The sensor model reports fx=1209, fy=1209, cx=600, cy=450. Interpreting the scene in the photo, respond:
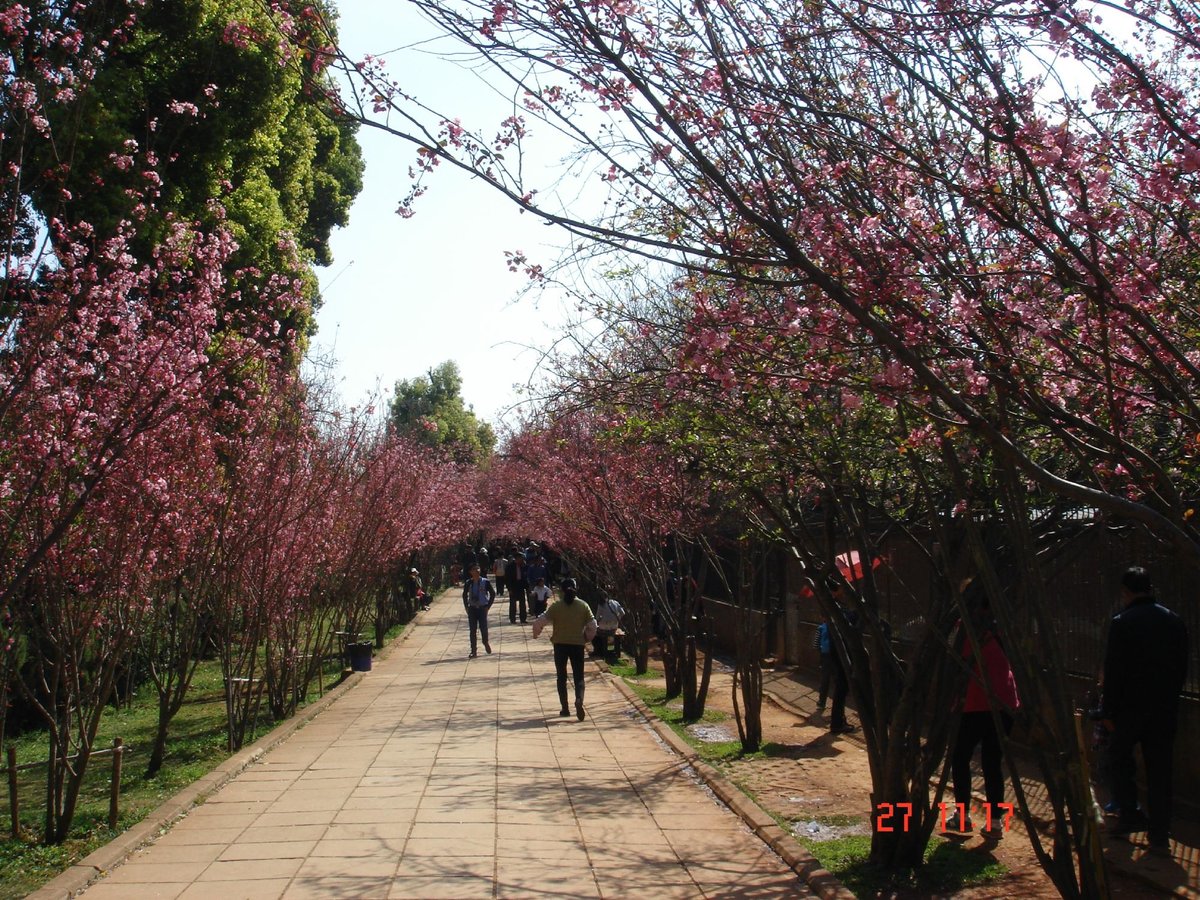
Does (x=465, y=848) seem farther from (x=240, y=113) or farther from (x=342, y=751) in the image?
(x=240, y=113)

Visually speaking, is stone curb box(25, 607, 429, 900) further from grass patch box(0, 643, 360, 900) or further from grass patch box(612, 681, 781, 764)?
grass patch box(612, 681, 781, 764)

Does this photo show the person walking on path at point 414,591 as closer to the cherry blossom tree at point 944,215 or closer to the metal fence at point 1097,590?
the metal fence at point 1097,590

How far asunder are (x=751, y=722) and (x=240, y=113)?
32.9ft

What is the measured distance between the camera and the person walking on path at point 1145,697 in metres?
7.11

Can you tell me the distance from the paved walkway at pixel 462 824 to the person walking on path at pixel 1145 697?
2185mm

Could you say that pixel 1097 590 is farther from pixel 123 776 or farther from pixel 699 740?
pixel 123 776

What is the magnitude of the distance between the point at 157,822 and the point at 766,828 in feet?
13.3

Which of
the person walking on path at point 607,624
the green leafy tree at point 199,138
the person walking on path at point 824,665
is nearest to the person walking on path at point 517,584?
the person walking on path at point 607,624

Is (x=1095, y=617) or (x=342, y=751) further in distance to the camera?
(x=342, y=751)

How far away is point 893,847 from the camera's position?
22.5 feet

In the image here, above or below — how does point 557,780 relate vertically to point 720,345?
below

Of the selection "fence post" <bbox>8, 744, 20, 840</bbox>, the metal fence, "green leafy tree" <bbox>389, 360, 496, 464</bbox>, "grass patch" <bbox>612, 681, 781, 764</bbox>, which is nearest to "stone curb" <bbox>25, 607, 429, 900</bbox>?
"fence post" <bbox>8, 744, 20, 840</bbox>

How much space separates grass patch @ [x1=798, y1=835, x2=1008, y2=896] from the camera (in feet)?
21.7

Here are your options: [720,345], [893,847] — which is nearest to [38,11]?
[720,345]
